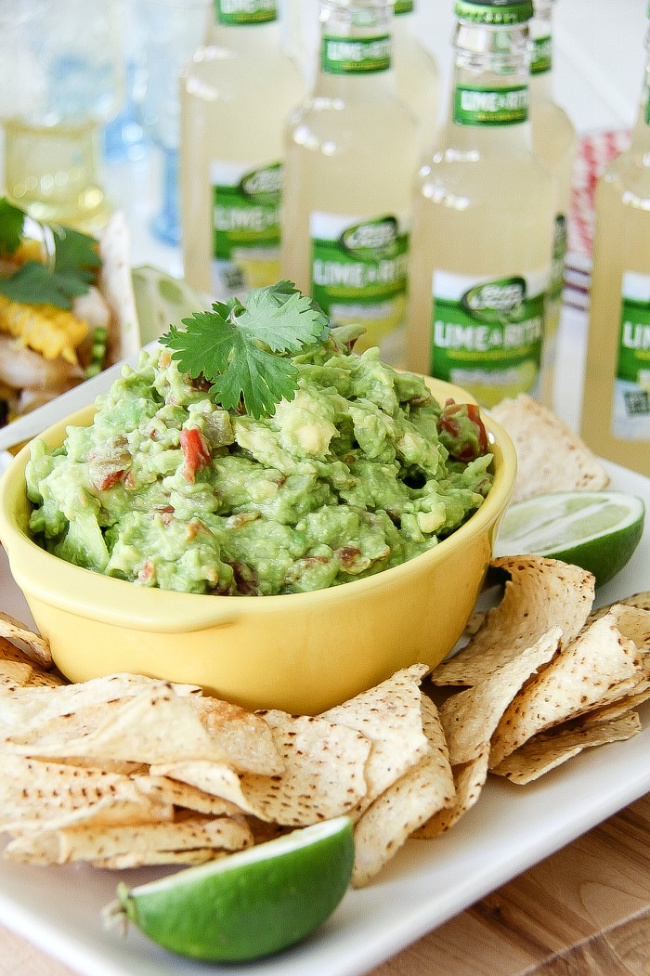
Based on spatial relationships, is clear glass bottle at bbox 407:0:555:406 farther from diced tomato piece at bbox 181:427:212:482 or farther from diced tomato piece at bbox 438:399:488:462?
diced tomato piece at bbox 181:427:212:482

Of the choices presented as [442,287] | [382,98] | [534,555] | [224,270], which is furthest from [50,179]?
[534,555]

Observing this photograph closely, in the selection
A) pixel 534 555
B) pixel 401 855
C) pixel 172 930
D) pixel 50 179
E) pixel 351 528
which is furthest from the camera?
pixel 50 179

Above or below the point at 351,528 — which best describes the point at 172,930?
below

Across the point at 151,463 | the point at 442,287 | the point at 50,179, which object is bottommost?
the point at 50,179

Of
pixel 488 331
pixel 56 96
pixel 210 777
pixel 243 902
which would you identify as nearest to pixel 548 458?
pixel 488 331

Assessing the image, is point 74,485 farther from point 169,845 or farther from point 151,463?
point 169,845

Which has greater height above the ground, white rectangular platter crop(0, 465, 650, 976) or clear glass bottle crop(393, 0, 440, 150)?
clear glass bottle crop(393, 0, 440, 150)

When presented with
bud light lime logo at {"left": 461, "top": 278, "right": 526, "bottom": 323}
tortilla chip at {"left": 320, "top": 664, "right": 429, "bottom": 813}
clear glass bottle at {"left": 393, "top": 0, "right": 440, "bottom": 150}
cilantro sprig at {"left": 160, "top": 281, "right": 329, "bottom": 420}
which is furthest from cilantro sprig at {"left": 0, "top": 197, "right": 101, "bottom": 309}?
tortilla chip at {"left": 320, "top": 664, "right": 429, "bottom": 813}
